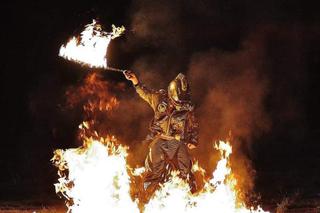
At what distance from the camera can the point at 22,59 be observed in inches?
617

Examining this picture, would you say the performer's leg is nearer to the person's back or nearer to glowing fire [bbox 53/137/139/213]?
A: the person's back

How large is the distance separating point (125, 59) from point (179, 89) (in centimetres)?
673

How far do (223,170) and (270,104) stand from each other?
29.5ft

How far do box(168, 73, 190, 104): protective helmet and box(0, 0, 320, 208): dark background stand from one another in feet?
12.7

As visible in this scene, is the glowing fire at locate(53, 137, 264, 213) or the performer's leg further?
the performer's leg

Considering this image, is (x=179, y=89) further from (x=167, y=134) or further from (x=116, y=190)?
(x=116, y=190)

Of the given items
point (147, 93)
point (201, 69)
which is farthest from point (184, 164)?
point (201, 69)

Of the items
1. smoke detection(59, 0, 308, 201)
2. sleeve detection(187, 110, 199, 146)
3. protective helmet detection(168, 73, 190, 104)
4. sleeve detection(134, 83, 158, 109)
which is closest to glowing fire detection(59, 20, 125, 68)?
sleeve detection(134, 83, 158, 109)

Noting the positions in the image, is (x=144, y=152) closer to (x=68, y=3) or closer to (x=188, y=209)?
(x=68, y=3)

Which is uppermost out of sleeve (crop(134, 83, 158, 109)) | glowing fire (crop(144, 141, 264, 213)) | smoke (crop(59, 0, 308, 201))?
smoke (crop(59, 0, 308, 201))

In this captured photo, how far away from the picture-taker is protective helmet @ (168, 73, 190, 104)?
8.13m

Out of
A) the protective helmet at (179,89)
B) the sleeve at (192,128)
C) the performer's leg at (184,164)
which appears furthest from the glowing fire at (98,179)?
the protective helmet at (179,89)

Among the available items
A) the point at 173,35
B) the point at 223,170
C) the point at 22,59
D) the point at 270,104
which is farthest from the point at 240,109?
the point at 22,59

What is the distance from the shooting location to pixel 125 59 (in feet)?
48.2
